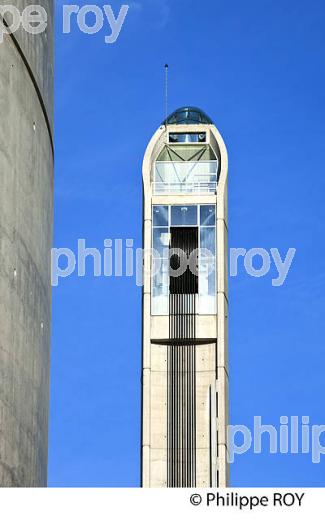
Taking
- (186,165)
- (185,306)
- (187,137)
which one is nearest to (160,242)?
(185,306)

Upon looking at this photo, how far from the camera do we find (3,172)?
29984mm

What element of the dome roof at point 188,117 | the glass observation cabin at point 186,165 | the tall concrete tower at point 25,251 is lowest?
the tall concrete tower at point 25,251

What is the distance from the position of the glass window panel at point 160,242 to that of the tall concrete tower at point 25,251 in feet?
102

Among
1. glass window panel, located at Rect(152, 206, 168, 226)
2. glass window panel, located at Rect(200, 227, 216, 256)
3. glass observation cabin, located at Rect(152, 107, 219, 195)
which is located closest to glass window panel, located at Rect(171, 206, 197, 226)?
glass window panel, located at Rect(152, 206, 168, 226)

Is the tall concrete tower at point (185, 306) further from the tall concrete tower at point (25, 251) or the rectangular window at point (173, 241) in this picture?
the tall concrete tower at point (25, 251)

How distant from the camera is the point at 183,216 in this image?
7088cm

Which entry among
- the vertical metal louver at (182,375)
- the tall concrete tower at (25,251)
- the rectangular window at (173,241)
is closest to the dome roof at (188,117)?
the rectangular window at (173,241)

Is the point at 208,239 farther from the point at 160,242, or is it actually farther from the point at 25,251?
the point at 25,251

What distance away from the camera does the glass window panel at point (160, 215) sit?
7056cm

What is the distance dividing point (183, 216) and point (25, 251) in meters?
38.4

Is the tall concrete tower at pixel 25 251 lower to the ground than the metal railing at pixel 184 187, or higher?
lower

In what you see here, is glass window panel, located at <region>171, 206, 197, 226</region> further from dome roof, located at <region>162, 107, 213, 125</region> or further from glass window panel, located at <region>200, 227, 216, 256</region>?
dome roof, located at <region>162, 107, 213, 125</region>

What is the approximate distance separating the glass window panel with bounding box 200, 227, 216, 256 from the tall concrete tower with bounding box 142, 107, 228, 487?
50 mm
